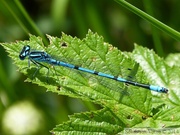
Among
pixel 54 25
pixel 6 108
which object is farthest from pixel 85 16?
pixel 6 108

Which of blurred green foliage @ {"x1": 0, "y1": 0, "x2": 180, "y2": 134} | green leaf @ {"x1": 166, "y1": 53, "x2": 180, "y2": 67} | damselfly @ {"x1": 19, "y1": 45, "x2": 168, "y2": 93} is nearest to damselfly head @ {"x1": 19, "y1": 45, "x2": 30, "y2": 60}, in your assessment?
damselfly @ {"x1": 19, "y1": 45, "x2": 168, "y2": 93}

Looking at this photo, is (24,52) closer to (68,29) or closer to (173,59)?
(173,59)

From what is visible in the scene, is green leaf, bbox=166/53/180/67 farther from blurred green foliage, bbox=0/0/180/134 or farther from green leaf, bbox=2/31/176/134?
green leaf, bbox=2/31/176/134

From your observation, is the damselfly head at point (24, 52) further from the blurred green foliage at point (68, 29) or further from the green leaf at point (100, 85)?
the blurred green foliage at point (68, 29)

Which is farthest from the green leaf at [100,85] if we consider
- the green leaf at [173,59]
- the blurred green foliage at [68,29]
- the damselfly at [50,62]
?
the blurred green foliage at [68,29]

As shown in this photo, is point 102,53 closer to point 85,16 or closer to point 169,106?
point 169,106

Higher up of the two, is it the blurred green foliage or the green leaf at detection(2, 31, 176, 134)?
the blurred green foliage
